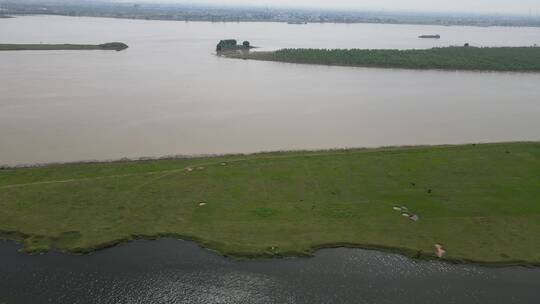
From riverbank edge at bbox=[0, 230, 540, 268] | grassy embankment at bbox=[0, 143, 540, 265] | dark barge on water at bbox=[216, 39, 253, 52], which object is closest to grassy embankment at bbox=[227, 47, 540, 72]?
dark barge on water at bbox=[216, 39, 253, 52]

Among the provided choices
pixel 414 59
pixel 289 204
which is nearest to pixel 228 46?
pixel 414 59

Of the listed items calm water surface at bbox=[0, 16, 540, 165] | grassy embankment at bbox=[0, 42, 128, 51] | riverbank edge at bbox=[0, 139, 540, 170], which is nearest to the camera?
riverbank edge at bbox=[0, 139, 540, 170]

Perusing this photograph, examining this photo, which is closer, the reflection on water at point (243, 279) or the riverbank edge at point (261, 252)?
the reflection on water at point (243, 279)

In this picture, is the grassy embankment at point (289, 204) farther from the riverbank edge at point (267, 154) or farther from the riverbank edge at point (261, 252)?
the riverbank edge at point (267, 154)

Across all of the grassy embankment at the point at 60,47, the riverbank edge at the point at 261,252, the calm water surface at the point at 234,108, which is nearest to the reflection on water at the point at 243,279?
the riverbank edge at the point at 261,252

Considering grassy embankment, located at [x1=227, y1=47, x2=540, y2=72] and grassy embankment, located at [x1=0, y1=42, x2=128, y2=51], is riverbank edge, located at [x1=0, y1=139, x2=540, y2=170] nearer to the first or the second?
grassy embankment, located at [x1=227, y1=47, x2=540, y2=72]

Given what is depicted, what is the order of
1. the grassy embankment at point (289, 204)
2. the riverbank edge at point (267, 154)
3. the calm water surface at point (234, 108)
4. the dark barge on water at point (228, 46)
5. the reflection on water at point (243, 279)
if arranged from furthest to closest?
1. the dark barge on water at point (228, 46)
2. the calm water surface at point (234, 108)
3. the riverbank edge at point (267, 154)
4. the grassy embankment at point (289, 204)
5. the reflection on water at point (243, 279)
